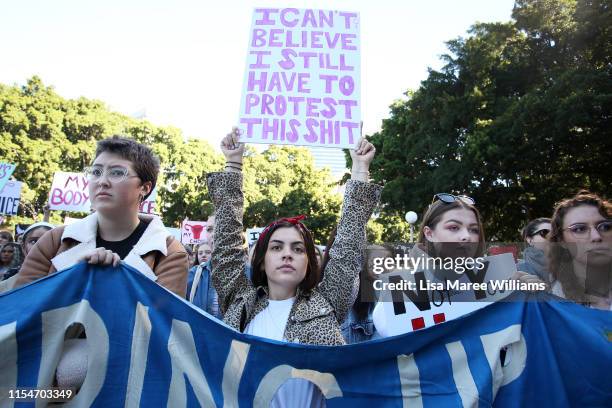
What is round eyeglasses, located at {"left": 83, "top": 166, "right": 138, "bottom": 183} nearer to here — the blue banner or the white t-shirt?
the blue banner

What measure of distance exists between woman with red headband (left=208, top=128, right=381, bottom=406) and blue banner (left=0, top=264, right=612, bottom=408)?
296 mm

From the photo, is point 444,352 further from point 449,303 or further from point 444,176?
point 444,176

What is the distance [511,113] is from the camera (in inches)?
613

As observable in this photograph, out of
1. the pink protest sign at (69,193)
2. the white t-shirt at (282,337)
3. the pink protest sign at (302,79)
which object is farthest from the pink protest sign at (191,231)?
the white t-shirt at (282,337)

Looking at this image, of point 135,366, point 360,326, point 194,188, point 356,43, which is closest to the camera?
point 135,366

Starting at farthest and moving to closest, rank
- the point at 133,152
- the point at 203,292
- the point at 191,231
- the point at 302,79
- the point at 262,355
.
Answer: the point at 191,231 < the point at 203,292 < the point at 302,79 < the point at 133,152 < the point at 262,355

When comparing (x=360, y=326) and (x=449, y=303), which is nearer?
(x=449, y=303)

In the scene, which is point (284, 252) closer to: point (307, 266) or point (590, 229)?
point (307, 266)

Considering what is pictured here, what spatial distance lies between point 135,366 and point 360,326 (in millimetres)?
1322

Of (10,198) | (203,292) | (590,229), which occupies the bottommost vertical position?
(203,292)

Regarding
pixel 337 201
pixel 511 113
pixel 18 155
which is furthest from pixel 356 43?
Answer: pixel 337 201

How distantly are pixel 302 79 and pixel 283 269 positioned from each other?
1.60 m

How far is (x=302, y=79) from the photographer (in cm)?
370

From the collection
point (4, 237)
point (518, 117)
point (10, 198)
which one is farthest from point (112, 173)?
point (518, 117)
